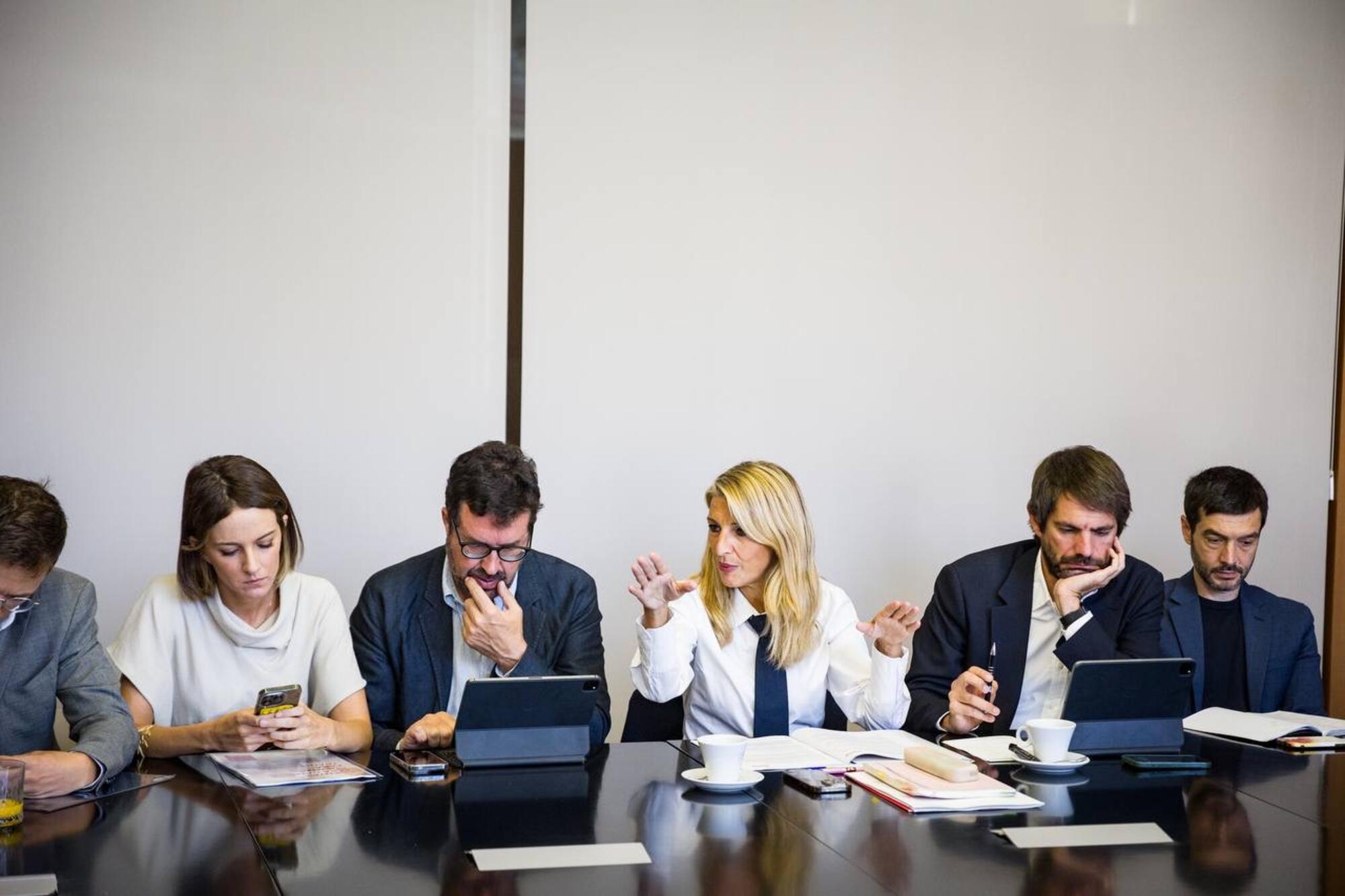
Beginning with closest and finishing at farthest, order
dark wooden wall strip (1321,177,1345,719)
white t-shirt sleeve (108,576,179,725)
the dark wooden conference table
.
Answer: the dark wooden conference table → white t-shirt sleeve (108,576,179,725) → dark wooden wall strip (1321,177,1345,719)

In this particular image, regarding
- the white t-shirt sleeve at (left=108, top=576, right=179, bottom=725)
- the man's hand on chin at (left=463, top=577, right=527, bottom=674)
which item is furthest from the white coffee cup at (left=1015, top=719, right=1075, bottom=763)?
the white t-shirt sleeve at (left=108, top=576, right=179, bottom=725)

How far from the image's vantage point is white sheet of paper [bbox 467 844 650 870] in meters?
1.97

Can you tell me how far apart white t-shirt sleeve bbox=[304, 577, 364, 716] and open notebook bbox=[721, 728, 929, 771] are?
3.14 feet

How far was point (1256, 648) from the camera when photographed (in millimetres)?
3887

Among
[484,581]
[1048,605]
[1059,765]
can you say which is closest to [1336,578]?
[1048,605]

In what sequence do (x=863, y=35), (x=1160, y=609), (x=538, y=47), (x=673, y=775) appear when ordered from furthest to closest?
(x=863, y=35)
(x=538, y=47)
(x=1160, y=609)
(x=673, y=775)

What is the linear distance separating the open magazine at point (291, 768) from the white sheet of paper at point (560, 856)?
54cm

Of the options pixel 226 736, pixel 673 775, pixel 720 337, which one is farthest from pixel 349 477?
pixel 673 775

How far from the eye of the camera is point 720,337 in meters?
4.47

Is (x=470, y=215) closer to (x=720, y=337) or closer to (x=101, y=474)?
(x=720, y=337)

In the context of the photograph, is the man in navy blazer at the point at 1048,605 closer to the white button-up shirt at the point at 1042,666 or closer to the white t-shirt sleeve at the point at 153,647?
the white button-up shirt at the point at 1042,666

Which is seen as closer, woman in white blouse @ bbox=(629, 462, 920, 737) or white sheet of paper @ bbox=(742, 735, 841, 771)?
white sheet of paper @ bbox=(742, 735, 841, 771)

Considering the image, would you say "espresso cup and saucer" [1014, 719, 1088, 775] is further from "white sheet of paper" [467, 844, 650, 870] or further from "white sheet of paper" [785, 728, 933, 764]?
"white sheet of paper" [467, 844, 650, 870]

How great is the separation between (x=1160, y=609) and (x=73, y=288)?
10.6ft
